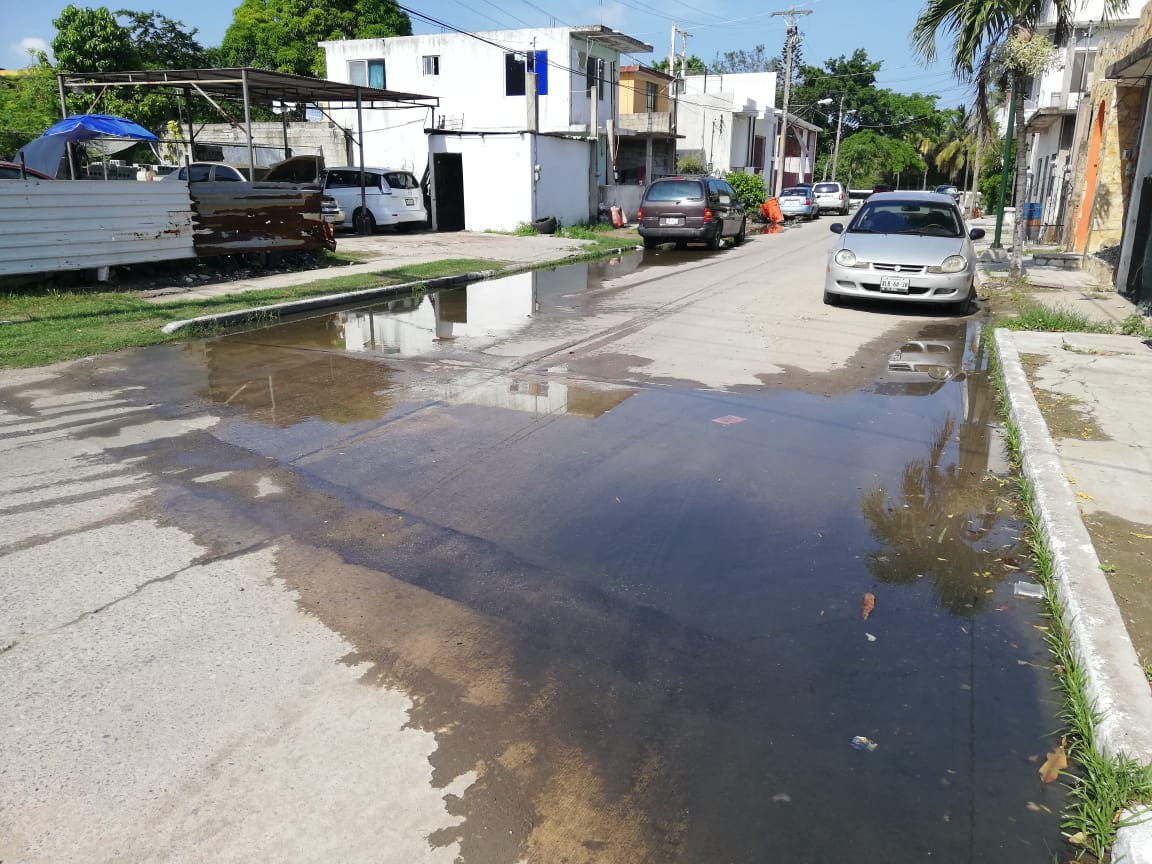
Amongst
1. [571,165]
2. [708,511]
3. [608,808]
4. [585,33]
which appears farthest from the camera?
[585,33]

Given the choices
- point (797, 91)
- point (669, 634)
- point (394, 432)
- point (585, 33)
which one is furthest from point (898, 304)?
point (797, 91)

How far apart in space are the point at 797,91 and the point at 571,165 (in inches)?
2302

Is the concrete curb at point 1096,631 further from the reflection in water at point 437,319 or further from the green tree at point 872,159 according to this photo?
the green tree at point 872,159

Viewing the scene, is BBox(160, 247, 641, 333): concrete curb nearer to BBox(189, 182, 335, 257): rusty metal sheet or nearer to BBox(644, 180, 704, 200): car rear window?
BBox(189, 182, 335, 257): rusty metal sheet

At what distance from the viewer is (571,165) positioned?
28047mm

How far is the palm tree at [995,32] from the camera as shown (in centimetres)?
1491

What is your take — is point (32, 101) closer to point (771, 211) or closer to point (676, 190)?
point (676, 190)

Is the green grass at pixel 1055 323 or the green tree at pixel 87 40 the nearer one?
the green grass at pixel 1055 323

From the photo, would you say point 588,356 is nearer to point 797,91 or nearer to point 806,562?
point 806,562

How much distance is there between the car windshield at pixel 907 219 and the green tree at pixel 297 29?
3721 centimetres

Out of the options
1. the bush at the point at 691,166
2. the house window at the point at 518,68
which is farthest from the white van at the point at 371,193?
the bush at the point at 691,166

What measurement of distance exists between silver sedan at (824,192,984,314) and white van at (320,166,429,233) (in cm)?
1393

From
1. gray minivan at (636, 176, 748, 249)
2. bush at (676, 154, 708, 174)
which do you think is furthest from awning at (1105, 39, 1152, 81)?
bush at (676, 154, 708, 174)

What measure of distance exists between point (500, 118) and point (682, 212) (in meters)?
13.1
